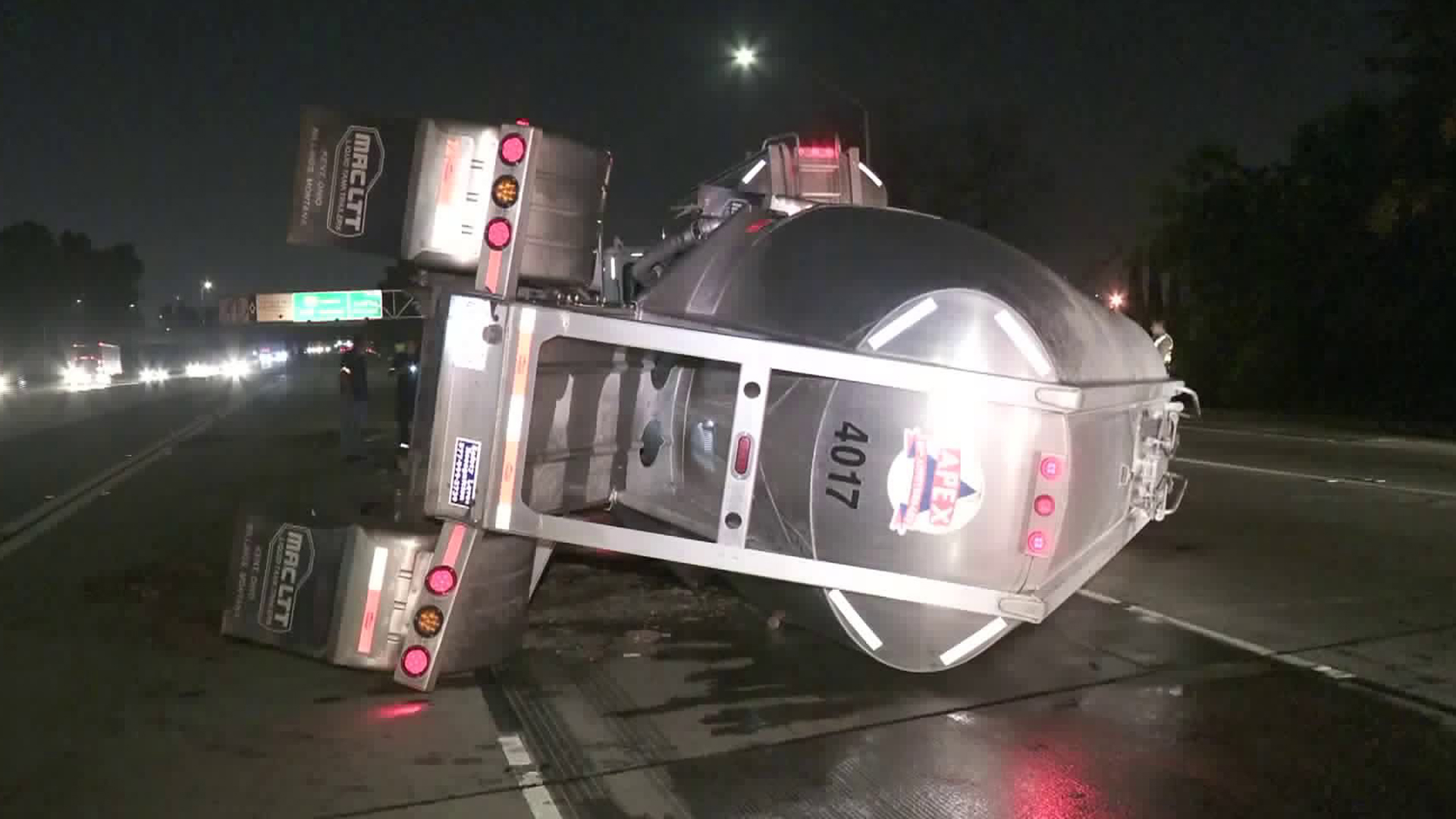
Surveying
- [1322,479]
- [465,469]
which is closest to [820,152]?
[465,469]

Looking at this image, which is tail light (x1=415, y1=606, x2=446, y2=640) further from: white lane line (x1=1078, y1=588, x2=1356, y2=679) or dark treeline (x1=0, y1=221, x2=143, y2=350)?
dark treeline (x1=0, y1=221, x2=143, y2=350)

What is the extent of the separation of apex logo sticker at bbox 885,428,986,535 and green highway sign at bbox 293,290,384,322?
4704 mm

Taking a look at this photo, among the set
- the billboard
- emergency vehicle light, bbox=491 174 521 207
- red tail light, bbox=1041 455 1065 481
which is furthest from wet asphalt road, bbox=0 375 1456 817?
emergency vehicle light, bbox=491 174 521 207

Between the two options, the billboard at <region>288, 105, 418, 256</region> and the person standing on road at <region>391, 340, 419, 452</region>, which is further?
the person standing on road at <region>391, 340, 419, 452</region>

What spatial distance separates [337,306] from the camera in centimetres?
869

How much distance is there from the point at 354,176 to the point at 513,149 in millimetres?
1121

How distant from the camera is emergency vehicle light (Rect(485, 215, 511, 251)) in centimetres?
558

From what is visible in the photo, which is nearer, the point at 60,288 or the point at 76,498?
the point at 76,498

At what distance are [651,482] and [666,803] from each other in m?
2.42

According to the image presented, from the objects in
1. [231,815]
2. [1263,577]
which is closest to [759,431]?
[231,815]

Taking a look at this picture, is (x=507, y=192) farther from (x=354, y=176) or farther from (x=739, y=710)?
(x=739, y=710)

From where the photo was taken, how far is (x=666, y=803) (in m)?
4.56

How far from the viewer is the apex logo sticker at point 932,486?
16.8 ft

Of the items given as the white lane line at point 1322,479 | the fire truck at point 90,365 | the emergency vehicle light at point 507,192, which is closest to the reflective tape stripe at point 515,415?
the emergency vehicle light at point 507,192
